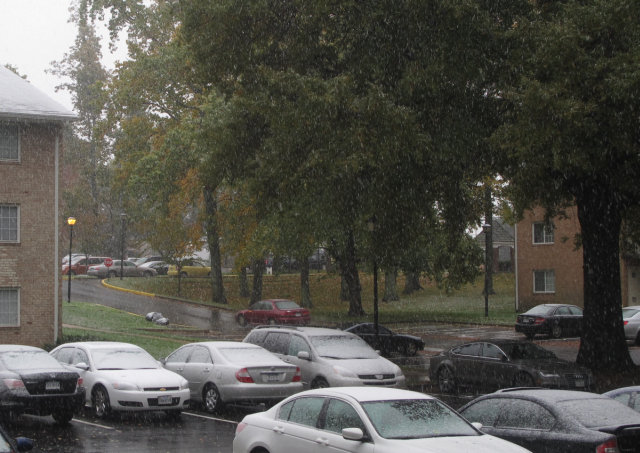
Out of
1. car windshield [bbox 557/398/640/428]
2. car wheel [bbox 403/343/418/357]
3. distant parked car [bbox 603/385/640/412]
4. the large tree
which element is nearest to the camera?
car windshield [bbox 557/398/640/428]

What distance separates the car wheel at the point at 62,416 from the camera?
15453mm

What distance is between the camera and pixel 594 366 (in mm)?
21969

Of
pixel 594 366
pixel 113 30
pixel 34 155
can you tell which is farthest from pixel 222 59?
pixel 113 30

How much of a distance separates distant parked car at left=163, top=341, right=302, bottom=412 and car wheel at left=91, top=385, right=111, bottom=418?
2175 mm

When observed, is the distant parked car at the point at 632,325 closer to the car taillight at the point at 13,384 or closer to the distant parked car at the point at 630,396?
the distant parked car at the point at 630,396

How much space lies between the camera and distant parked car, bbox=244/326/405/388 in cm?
1770

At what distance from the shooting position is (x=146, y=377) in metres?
16.3

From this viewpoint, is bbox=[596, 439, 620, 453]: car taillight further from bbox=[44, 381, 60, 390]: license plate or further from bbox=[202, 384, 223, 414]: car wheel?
bbox=[44, 381, 60, 390]: license plate

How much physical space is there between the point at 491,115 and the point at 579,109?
192 inches

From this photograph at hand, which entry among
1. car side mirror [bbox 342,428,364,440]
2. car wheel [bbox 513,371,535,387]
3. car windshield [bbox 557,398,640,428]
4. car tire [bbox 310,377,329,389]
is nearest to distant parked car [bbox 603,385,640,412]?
car windshield [bbox 557,398,640,428]

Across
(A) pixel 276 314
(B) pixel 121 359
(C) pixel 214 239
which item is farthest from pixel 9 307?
(C) pixel 214 239

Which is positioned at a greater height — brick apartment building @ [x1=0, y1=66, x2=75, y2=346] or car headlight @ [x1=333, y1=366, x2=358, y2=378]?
brick apartment building @ [x1=0, y1=66, x2=75, y2=346]

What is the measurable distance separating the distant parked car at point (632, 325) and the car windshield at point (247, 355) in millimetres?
19317

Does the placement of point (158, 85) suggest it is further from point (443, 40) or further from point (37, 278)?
point (443, 40)
